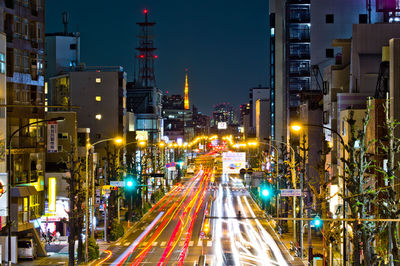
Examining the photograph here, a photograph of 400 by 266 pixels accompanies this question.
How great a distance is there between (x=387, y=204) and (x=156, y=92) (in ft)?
361

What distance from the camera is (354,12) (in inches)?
3401

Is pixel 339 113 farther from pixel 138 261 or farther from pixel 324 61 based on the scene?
pixel 324 61

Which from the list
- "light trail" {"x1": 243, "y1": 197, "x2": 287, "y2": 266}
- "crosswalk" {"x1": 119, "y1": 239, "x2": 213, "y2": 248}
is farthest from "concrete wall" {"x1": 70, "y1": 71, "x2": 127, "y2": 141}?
"crosswalk" {"x1": 119, "y1": 239, "x2": 213, "y2": 248}

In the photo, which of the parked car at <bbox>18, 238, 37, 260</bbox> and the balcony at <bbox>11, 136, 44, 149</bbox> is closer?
the parked car at <bbox>18, 238, 37, 260</bbox>

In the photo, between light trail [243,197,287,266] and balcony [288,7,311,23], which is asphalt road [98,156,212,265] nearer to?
light trail [243,197,287,266]

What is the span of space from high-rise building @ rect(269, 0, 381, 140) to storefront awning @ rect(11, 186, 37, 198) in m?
40.3

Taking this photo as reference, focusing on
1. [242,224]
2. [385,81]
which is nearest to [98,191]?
[242,224]

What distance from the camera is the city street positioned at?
42.1 m

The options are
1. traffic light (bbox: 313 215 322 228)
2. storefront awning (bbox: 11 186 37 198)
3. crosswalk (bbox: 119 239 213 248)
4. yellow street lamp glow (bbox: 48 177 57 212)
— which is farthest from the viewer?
crosswalk (bbox: 119 239 213 248)

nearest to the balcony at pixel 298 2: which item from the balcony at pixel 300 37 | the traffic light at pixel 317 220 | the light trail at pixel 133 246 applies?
the balcony at pixel 300 37

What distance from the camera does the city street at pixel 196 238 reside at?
138ft

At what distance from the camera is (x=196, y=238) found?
51875 mm

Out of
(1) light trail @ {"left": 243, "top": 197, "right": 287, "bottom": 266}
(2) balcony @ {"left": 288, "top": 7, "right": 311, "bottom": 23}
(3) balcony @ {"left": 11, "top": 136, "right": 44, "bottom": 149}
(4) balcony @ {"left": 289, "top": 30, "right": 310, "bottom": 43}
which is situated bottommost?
(1) light trail @ {"left": 243, "top": 197, "right": 287, "bottom": 266}

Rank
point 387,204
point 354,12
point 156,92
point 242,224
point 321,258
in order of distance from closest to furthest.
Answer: point 387,204 < point 321,258 < point 242,224 < point 354,12 < point 156,92
